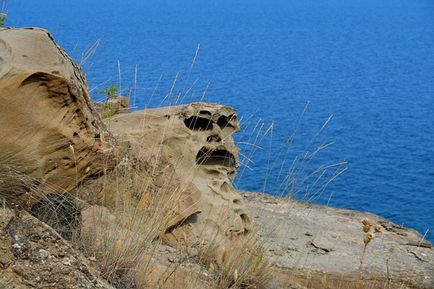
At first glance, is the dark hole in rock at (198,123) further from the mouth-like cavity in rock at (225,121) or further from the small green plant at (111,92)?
the small green plant at (111,92)

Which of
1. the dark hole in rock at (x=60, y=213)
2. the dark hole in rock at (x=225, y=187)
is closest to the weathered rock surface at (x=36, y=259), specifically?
the dark hole in rock at (x=60, y=213)

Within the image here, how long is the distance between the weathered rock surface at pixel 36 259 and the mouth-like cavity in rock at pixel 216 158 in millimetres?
2877

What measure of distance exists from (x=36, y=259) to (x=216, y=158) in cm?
331

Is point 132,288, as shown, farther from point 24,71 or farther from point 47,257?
point 24,71

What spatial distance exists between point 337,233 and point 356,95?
12.3m

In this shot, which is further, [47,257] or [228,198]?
[228,198]

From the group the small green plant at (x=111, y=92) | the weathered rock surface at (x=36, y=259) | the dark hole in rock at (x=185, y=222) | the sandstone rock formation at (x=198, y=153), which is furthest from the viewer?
the small green plant at (x=111, y=92)

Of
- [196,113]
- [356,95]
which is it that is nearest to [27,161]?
[196,113]

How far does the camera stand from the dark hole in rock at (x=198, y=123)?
6410 mm

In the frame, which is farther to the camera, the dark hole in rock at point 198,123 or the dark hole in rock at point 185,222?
the dark hole in rock at point 198,123

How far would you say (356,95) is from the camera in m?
20.3

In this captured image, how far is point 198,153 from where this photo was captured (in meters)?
6.38

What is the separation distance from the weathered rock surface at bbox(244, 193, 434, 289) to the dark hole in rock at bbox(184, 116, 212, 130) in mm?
869

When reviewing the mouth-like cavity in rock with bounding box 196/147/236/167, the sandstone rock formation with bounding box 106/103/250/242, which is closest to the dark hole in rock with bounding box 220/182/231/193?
the sandstone rock formation with bounding box 106/103/250/242
